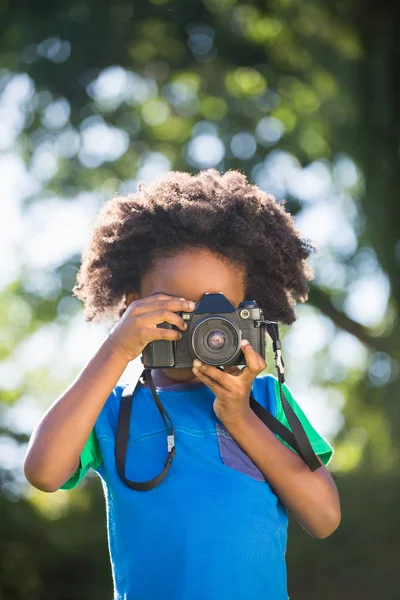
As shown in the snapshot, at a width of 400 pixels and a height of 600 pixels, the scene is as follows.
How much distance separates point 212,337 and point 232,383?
0.10m

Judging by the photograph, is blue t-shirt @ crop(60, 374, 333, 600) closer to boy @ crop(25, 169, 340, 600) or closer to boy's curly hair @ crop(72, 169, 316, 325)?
boy @ crop(25, 169, 340, 600)

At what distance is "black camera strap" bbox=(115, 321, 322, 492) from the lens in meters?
1.59

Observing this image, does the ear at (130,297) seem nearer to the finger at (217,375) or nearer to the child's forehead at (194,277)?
the child's forehead at (194,277)

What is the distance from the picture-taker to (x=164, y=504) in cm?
157

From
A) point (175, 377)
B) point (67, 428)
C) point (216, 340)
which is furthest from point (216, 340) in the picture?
point (67, 428)

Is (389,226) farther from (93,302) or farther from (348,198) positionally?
(93,302)

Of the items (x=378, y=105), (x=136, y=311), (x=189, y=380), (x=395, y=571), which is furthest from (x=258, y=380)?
(x=378, y=105)

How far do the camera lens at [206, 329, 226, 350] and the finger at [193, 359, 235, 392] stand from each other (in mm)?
39

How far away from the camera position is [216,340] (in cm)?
163

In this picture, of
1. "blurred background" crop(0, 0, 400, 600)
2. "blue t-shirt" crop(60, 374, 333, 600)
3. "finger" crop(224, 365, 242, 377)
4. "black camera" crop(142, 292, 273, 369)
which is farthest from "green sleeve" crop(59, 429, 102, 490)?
"blurred background" crop(0, 0, 400, 600)

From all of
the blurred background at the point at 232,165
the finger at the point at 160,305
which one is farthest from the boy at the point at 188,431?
the blurred background at the point at 232,165

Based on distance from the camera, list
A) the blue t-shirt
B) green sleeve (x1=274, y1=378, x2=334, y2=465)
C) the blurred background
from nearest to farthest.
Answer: the blue t-shirt, green sleeve (x1=274, y1=378, x2=334, y2=465), the blurred background

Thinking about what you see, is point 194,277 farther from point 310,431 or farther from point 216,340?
point 310,431

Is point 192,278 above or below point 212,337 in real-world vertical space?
above
